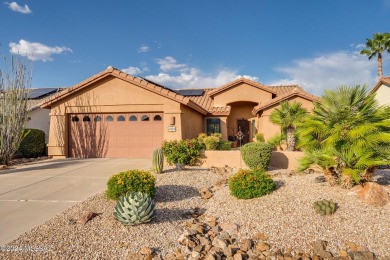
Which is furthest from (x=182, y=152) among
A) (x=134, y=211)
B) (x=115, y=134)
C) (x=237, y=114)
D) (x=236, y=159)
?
(x=237, y=114)

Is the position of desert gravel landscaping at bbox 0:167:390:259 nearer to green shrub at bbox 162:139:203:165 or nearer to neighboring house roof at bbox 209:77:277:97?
green shrub at bbox 162:139:203:165

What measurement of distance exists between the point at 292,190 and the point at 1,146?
14524mm

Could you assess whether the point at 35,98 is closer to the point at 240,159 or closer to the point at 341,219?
the point at 240,159

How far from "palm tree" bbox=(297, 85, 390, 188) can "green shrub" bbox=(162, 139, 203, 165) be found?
5820 millimetres

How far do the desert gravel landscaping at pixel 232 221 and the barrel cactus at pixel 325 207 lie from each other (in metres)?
0.11

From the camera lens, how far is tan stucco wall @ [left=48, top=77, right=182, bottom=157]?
1463cm

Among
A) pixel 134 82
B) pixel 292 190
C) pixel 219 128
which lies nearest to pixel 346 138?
pixel 292 190

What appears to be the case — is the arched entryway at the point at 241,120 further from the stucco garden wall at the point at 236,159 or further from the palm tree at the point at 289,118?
the stucco garden wall at the point at 236,159

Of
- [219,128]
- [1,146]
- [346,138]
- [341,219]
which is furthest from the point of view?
[219,128]

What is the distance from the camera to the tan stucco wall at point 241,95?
21.2m

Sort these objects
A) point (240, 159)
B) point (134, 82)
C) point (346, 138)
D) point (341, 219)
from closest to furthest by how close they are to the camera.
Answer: point (341, 219), point (346, 138), point (240, 159), point (134, 82)

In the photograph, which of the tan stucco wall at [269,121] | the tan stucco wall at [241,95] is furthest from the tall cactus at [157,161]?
the tan stucco wall at [241,95]

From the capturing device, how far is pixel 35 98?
22047mm

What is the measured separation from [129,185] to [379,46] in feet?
101
